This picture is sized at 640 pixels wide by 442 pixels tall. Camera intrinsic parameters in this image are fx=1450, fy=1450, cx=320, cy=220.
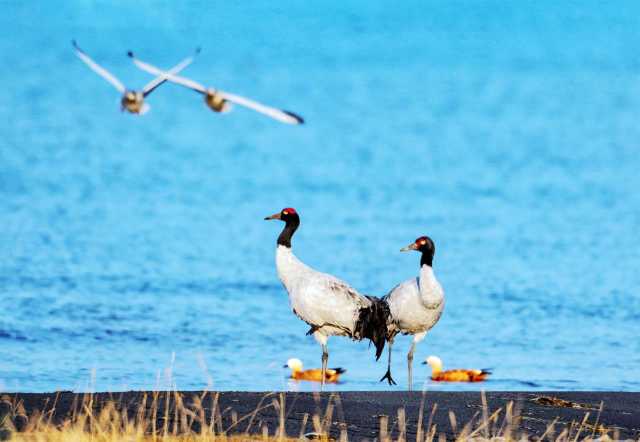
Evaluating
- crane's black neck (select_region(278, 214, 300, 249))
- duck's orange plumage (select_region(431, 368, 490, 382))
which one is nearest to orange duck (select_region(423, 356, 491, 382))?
duck's orange plumage (select_region(431, 368, 490, 382))

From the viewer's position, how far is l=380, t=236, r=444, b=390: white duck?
572 inches

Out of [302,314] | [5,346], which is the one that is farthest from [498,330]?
[5,346]

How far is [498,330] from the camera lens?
1877 cm

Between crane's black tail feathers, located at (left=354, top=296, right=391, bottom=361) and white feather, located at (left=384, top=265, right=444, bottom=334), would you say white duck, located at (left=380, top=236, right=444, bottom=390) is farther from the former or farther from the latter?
crane's black tail feathers, located at (left=354, top=296, right=391, bottom=361)

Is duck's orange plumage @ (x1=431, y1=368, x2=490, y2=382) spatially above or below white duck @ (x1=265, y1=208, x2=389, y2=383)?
below

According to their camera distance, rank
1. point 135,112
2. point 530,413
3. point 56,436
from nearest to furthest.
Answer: point 135,112
point 56,436
point 530,413

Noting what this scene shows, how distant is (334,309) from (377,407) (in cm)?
291

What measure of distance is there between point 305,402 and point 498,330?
760 centimetres

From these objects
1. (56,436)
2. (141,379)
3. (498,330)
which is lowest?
(56,436)

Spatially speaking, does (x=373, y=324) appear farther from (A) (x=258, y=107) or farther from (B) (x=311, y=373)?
(A) (x=258, y=107)

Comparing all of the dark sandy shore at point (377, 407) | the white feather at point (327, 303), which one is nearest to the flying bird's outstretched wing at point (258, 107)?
the dark sandy shore at point (377, 407)

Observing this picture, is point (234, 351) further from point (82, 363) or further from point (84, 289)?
point (84, 289)

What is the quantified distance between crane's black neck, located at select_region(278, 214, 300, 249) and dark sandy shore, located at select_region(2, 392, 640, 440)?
3399 mm

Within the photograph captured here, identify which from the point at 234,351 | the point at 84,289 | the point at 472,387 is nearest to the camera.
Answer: the point at 472,387
